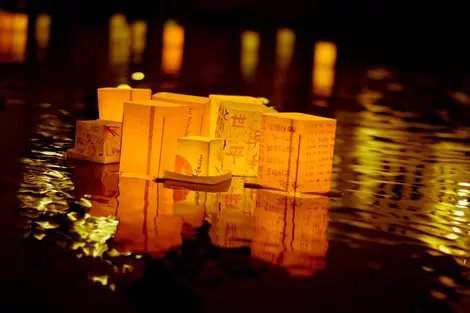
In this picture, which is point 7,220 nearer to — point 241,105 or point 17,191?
point 17,191

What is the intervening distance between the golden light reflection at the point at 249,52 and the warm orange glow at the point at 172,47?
3.46 ft

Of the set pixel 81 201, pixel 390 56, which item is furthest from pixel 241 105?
pixel 390 56

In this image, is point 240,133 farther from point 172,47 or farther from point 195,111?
point 172,47

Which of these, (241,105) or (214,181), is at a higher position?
(241,105)

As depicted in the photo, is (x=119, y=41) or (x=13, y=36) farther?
(x=119, y=41)

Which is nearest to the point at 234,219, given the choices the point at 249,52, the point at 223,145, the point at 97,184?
the point at 97,184

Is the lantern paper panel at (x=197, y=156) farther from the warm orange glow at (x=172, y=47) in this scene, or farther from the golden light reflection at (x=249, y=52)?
the golden light reflection at (x=249, y=52)

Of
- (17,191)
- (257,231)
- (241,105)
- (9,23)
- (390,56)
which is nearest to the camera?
(257,231)

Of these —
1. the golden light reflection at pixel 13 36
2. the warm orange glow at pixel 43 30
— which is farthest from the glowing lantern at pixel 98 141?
the warm orange glow at pixel 43 30

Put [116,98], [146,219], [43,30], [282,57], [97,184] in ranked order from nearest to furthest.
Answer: [146,219]
[97,184]
[116,98]
[282,57]
[43,30]

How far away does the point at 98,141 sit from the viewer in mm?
6836

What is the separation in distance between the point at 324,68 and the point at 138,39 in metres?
4.28

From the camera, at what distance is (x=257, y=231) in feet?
17.4

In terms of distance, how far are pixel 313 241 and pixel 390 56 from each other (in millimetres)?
18330
